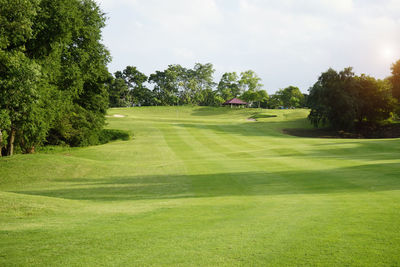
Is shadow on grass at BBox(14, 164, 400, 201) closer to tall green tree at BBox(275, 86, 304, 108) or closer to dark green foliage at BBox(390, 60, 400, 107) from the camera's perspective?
dark green foliage at BBox(390, 60, 400, 107)

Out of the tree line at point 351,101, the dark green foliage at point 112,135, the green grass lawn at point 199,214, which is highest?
the tree line at point 351,101

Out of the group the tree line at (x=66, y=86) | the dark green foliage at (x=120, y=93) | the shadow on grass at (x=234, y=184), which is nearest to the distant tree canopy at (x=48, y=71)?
the tree line at (x=66, y=86)

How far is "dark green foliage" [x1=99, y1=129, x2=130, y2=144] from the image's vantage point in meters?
42.5

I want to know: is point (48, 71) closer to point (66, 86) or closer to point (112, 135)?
point (66, 86)

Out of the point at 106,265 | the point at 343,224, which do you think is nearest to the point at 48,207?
the point at 106,265

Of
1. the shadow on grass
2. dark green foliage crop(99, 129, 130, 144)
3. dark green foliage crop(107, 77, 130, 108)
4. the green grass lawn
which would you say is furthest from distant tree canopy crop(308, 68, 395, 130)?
dark green foliage crop(107, 77, 130, 108)

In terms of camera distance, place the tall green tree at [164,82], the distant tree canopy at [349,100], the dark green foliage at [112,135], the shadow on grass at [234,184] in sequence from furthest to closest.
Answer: the tall green tree at [164,82] → the distant tree canopy at [349,100] → the dark green foliage at [112,135] → the shadow on grass at [234,184]

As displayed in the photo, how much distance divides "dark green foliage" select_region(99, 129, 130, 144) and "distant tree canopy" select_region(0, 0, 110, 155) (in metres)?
1.94

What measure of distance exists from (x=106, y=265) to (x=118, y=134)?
4072cm

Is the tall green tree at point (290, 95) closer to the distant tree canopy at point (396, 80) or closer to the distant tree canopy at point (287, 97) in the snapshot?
the distant tree canopy at point (287, 97)

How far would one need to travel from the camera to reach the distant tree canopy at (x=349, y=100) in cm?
5184

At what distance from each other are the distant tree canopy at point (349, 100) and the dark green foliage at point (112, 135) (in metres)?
32.2

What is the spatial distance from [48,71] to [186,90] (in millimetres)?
111832

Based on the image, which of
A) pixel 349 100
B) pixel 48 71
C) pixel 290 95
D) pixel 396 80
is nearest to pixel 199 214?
pixel 48 71
